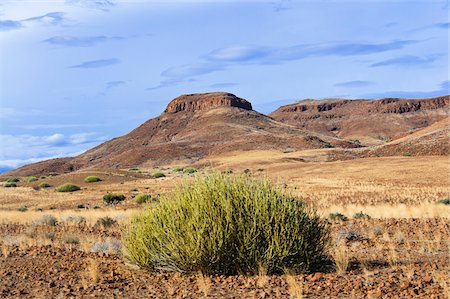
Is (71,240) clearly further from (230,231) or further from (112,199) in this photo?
(112,199)

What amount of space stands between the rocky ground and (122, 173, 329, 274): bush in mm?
327

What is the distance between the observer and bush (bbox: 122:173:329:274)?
32.8 feet

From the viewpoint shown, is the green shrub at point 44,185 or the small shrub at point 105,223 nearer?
the small shrub at point 105,223

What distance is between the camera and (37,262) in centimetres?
1146

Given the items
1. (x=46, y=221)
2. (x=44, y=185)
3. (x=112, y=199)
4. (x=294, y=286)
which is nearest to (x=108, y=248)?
(x=294, y=286)

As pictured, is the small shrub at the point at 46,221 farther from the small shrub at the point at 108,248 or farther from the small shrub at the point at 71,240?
the small shrub at the point at 108,248

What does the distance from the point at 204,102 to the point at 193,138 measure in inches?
1436

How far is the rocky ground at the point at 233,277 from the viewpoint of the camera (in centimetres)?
878

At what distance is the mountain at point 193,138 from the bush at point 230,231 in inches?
4395

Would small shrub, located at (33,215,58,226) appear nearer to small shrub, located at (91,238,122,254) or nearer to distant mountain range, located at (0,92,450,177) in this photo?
small shrub, located at (91,238,122,254)

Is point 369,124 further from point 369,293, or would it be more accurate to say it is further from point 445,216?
point 369,293

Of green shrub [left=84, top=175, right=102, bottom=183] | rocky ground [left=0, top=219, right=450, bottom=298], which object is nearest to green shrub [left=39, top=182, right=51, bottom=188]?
green shrub [left=84, top=175, right=102, bottom=183]

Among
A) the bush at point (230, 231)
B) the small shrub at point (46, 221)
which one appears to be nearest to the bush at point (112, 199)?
the small shrub at point (46, 221)

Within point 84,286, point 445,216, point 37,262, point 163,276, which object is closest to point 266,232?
point 163,276
